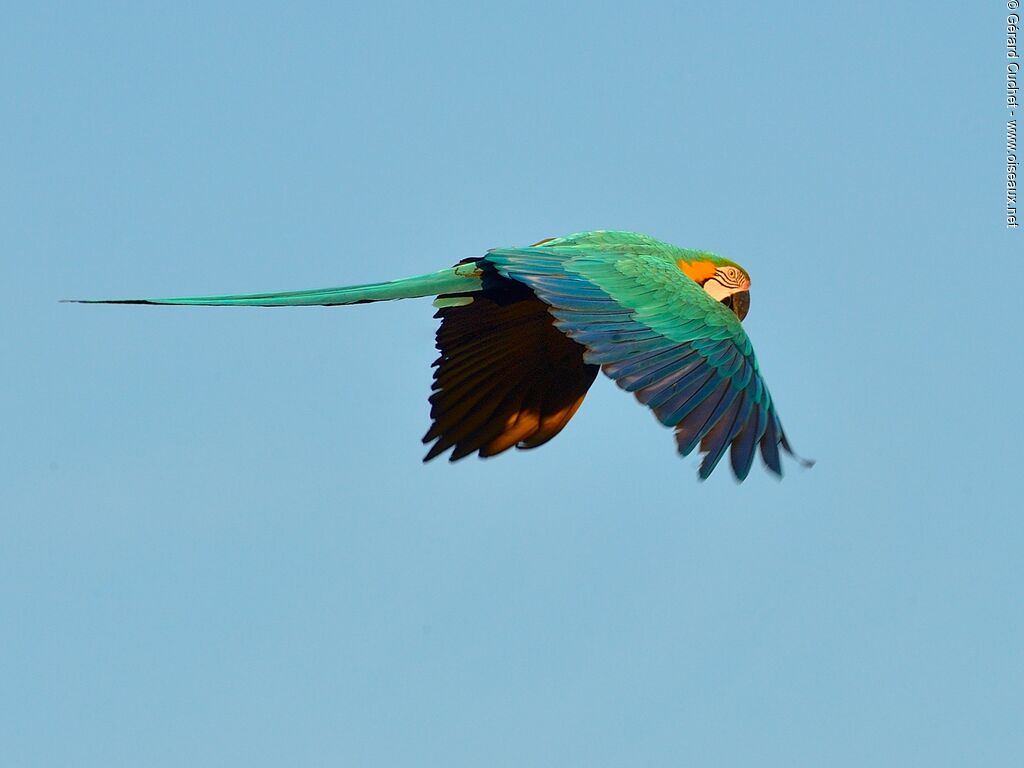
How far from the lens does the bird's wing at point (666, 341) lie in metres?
10.1

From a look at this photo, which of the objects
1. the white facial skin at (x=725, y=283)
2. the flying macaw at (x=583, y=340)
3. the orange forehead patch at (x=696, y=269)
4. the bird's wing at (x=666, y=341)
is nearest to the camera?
the bird's wing at (x=666, y=341)

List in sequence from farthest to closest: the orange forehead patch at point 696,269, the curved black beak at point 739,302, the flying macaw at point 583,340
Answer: the curved black beak at point 739,302
the orange forehead patch at point 696,269
the flying macaw at point 583,340

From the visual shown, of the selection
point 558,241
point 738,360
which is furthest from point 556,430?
point 738,360

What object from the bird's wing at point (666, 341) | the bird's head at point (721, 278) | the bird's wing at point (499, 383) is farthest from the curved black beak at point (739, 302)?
the bird's wing at point (499, 383)

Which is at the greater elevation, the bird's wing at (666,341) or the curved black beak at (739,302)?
the curved black beak at (739,302)

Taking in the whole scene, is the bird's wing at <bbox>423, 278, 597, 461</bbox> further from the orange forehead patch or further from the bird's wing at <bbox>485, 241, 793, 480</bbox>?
the orange forehead patch

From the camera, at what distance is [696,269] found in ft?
41.6

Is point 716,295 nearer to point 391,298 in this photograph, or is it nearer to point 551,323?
point 551,323

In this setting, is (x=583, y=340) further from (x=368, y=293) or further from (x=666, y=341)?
(x=368, y=293)

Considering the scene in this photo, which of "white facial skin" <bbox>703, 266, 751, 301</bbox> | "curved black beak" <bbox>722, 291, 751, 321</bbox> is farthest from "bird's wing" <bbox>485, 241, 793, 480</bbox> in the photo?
"curved black beak" <bbox>722, 291, 751, 321</bbox>

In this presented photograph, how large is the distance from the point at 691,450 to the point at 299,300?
10.0ft

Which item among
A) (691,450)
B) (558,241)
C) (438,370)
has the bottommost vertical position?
(691,450)

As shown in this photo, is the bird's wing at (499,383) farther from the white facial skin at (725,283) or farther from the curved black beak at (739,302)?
the curved black beak at (739,302)

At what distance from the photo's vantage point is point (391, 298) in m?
11.7
